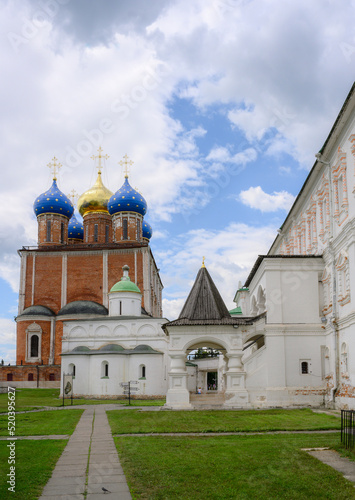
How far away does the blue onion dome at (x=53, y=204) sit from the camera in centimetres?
5357

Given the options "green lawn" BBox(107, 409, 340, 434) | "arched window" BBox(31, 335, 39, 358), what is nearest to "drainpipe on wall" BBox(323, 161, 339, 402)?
"green lawn" BBox(107, 409, 340, 434)

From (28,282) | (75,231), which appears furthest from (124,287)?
(75,231)

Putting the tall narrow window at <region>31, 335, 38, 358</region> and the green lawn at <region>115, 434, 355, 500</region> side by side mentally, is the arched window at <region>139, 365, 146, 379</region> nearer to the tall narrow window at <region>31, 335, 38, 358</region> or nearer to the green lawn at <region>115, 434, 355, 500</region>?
the tall narrow window at <region>31, 335, 38, 358</region>

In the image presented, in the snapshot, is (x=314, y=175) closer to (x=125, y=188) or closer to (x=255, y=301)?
(x=255, y=301)

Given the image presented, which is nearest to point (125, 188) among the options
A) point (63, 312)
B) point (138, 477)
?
point (63, 312)

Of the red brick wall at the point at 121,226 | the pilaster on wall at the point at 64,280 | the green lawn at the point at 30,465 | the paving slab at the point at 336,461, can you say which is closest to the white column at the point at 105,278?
the red brick wall at the point at 121,226

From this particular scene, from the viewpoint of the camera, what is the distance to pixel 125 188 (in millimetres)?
53156

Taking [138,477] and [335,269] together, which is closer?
[138,477]

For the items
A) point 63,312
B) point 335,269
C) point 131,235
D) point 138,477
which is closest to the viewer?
point 138,477

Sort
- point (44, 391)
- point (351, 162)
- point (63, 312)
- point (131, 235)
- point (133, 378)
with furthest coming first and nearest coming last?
point (131, 235) < point (63, 312) < point (44, 391) < point (133, 378) < point (351, 162)

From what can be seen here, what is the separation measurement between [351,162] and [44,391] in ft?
95.3

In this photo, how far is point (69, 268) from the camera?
5069 cm

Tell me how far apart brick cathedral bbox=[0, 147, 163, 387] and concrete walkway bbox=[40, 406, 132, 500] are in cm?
3398

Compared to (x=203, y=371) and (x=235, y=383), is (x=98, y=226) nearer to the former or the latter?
(x=203, y=371)
